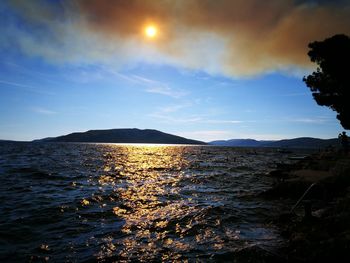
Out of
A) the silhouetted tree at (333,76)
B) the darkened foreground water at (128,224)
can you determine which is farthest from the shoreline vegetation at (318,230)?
the silhouetted tree at (333,76)

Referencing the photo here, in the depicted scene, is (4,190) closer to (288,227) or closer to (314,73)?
(288,227)

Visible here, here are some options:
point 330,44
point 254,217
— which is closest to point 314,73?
point 330,44

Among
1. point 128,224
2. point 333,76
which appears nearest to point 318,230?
point 128,224

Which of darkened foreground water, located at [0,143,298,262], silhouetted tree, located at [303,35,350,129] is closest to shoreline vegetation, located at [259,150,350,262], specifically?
darkened foreground water, located at [0,143,298,262]

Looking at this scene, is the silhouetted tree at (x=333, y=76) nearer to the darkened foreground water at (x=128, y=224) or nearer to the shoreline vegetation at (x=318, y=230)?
the shoreline vegetation at (x=318, y=230)

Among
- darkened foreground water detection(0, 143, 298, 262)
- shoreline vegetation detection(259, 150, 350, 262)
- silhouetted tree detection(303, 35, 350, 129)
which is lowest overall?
darkened foreground water detection(0, 143, 298, 262)

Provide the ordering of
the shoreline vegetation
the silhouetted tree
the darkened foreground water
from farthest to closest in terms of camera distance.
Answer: the silhouetted tree < the darkened foreground water < the shoreline vegetation

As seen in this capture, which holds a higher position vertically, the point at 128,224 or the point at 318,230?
the point at 318,230

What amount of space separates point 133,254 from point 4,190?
17609 mm

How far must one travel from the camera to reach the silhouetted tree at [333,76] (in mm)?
35094

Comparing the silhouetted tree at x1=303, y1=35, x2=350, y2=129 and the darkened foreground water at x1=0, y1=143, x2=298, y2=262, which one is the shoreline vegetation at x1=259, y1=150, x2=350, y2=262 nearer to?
the darkened foreground water at x1=0, y1=143, x2=298, y2=262

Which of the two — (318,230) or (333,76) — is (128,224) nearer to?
(318,230)

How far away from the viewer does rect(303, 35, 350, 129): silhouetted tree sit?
35.1 meters

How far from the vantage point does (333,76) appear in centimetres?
3625
